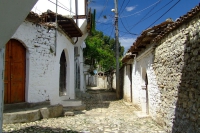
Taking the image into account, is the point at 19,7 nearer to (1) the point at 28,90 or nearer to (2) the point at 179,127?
(2) the point at 179,127

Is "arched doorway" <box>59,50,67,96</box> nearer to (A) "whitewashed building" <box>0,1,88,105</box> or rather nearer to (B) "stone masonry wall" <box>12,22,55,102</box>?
(A) "whitewashed building" <box>0,1,88,105</box>

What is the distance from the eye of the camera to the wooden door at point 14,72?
6.96 meters

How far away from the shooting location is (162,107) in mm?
6133

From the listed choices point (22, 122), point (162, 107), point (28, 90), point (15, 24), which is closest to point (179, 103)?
point (162, 107)

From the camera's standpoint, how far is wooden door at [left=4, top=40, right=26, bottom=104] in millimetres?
6955

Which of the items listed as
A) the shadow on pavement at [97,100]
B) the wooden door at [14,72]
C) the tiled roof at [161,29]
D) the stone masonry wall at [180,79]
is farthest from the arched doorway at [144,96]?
the wooden door at [14,72]

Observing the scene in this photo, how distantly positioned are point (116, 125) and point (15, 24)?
182 inches

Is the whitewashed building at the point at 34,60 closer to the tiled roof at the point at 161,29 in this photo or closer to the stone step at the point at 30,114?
the stone step at the point at 30,114

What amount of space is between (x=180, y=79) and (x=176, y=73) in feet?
0.83

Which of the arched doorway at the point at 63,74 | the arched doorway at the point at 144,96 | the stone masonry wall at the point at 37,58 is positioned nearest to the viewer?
the stone masonry wall at the point at 37,58

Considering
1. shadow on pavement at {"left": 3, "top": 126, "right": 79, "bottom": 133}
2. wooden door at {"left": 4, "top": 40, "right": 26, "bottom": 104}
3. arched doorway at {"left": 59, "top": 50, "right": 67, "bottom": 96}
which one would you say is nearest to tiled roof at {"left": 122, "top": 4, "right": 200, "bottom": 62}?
shadow on pavement at {"left": 3, "top": 126, "right": 79, "bottom": 133}

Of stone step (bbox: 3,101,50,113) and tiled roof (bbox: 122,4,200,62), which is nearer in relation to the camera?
tiled roof (bbox: 122,4,200,62)

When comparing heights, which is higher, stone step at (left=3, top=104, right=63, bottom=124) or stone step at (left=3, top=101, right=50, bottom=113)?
stone step at (left=3, top=101, right=50, bottom=113)

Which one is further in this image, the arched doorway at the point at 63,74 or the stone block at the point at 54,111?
the arched doorway at the point at 63,74
